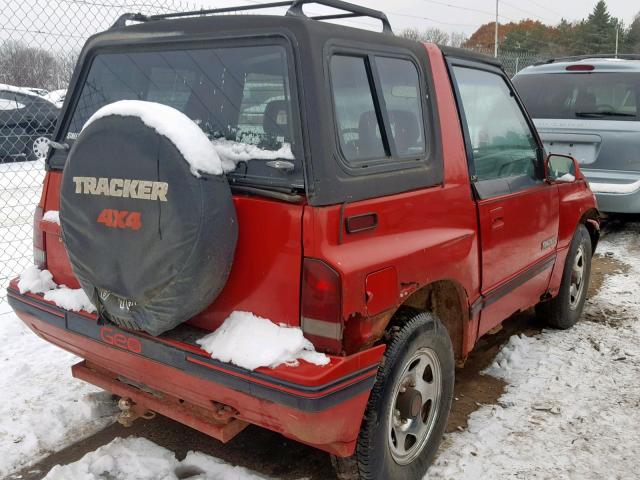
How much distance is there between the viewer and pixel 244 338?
2.22 meters

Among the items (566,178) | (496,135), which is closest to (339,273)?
(496,135)

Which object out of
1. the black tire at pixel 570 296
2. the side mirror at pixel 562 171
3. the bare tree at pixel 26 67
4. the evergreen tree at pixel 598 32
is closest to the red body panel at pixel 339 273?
the side mirror at pixel 562 171

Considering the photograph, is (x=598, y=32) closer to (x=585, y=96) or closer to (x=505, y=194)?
(x=585, y=96)

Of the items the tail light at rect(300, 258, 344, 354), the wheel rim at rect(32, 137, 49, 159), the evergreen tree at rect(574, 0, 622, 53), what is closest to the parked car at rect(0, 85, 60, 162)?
the wheel rim at rect(32, 137, 49, 159)

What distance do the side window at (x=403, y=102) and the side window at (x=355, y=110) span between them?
0.39 feet

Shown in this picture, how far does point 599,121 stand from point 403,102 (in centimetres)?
498

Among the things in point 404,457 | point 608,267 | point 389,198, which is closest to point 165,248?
point 389,198

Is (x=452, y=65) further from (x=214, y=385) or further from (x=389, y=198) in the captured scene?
(x=214, y=385)

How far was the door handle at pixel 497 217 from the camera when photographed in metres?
3.17

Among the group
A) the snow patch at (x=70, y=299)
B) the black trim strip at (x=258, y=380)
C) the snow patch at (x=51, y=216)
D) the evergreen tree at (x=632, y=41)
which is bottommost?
the black trim strip at (x=258, y=380)

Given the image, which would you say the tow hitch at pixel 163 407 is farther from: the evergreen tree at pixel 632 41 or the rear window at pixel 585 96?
the evergreen tree at pixel 632 41

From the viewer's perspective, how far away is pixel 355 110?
2.42 metres

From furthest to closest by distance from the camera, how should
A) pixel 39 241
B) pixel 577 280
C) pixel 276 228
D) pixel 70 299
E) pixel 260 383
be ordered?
pixel 577 280 < pixel 39 241 < pixel 70 299 < pixel 276 228 < pixel 260 383

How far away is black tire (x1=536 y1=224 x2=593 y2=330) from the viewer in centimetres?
453
